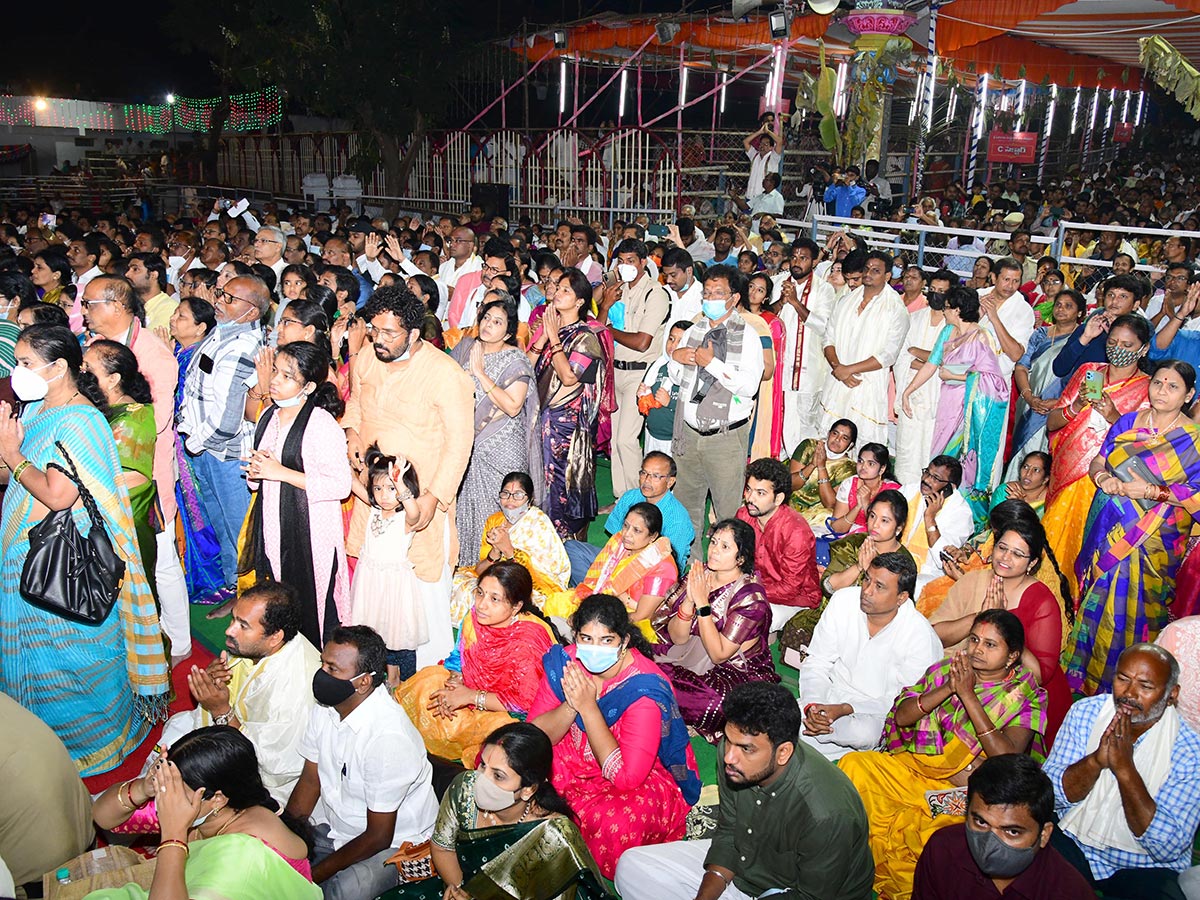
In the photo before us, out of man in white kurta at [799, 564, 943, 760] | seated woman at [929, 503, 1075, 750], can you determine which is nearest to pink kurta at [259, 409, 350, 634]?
man in white kurta at [799, 564, 943, 760]

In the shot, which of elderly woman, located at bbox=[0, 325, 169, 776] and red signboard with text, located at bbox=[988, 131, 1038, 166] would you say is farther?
red signboard with text, located at bbox=[988, 131, 1038, 166]

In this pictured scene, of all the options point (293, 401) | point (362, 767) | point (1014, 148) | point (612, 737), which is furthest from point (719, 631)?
point (1014, 148)

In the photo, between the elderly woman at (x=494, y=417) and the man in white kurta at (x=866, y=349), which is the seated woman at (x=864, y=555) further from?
the man in white kurta at (x=866, y=349)

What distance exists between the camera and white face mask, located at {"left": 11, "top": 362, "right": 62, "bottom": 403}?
363 cm

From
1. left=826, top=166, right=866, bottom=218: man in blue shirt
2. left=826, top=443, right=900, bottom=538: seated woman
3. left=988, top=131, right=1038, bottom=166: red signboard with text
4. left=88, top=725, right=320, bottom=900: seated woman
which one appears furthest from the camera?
left=988, top=131, right=1038, bottom=166: red signboard with text

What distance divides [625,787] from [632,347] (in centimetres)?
347

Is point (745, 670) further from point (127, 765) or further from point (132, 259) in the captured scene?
point (132, 259)

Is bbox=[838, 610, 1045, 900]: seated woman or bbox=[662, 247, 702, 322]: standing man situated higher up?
bbox=[662, 247, 702, 322]: standing man

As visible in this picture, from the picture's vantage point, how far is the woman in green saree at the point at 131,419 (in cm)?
406

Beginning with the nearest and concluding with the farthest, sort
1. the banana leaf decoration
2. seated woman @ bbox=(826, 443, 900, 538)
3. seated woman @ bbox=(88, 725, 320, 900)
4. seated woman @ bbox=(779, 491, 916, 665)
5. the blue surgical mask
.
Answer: seated woman @ bbox=(88, 725, 320, 900)
the blue surgical mask
seated woman @ bbox=(779, 491, 916, 665)
seated woman @ bbox=(826, 443, 900, 538)
the banana leaf decoration

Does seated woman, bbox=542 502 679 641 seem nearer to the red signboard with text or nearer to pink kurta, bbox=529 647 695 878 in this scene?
pink kurta, bbox=529 647 695 878

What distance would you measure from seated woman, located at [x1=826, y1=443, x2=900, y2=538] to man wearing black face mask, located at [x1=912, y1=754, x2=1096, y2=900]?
2.40 meters

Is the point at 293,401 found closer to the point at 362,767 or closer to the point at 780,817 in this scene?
the point at 362,767

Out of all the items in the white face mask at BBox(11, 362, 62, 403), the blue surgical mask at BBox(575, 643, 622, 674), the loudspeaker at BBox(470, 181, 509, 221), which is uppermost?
the loudspeaker at BBox(470, 181, 509, 221)
